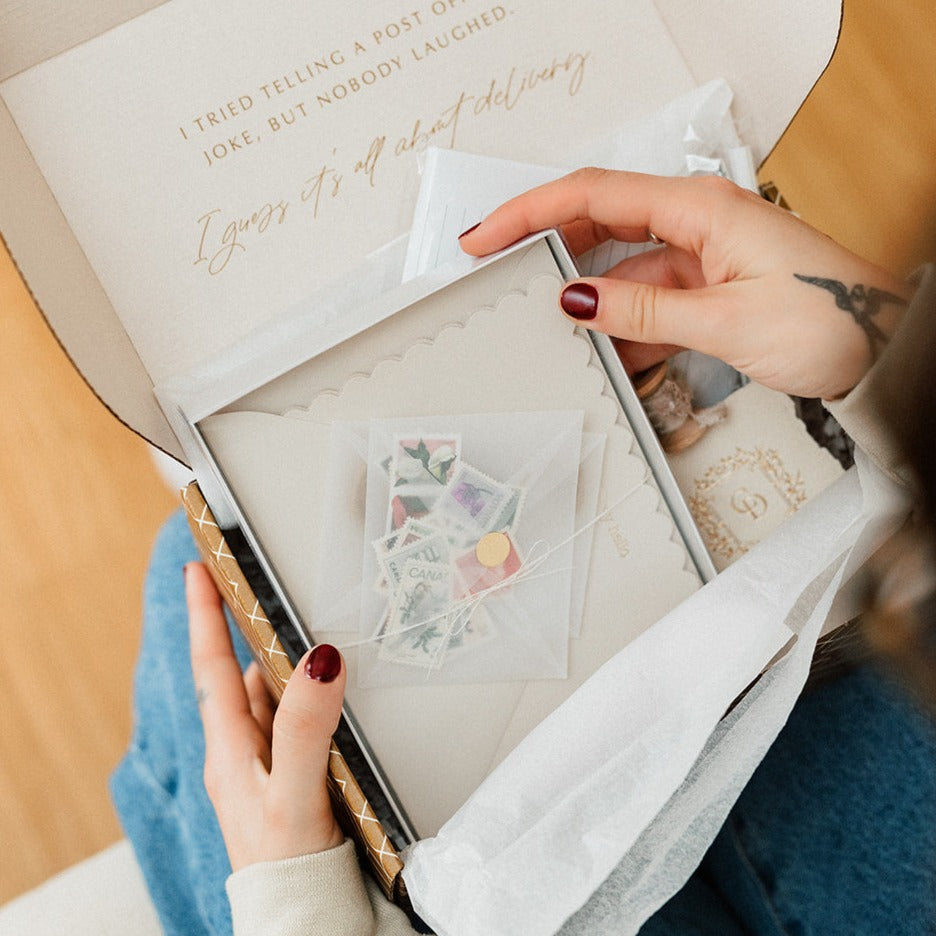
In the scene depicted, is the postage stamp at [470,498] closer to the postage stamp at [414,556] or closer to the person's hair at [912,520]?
the postage stamp at [414,556]

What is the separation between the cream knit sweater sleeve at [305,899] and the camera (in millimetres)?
469

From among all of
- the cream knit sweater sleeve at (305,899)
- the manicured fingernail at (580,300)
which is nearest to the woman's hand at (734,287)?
the manicured fingernail at (580,300)

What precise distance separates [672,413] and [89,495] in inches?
26.8

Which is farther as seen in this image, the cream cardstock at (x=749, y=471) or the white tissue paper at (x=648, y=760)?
the cream cardstock at (x=749, y=471)

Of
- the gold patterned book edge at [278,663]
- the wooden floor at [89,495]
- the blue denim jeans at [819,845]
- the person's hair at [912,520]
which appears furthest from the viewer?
the wooden floor at [89,495]

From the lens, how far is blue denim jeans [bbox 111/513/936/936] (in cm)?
58

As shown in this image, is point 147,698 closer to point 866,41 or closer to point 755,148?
point 755,148

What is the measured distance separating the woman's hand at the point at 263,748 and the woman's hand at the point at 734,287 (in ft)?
0.82

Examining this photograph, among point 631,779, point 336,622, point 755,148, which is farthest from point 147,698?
point 755,148

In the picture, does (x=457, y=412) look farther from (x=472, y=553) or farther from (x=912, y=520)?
(x=912, y=520)

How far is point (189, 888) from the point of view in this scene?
→ 0.70m

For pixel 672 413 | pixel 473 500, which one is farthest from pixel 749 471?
pixel 473 500

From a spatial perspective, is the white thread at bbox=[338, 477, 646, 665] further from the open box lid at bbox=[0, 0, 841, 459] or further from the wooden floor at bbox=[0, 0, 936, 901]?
the wooden floor at bbox=[0, 0, 936, 901]

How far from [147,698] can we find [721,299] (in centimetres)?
60
